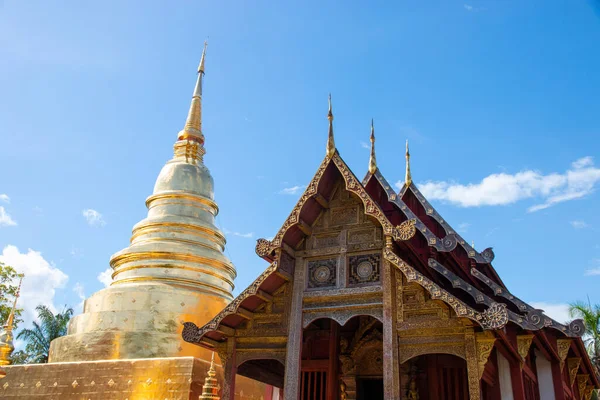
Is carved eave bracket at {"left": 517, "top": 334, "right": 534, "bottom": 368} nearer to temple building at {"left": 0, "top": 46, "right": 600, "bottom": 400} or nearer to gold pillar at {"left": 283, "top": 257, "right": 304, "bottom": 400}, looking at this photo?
temple building at {"left": 0, "top": 46, "right": 600, "bottom": 400}

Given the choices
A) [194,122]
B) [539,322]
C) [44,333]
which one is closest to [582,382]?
[539,322]

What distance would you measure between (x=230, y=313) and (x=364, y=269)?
2.48 metres

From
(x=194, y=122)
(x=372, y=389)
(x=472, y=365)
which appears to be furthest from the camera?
(x=194, y=122)

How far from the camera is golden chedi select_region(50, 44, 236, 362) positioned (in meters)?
14.6

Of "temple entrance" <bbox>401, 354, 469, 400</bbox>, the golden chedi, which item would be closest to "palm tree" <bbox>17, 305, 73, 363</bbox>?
the golden chedi

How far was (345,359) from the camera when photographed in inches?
495

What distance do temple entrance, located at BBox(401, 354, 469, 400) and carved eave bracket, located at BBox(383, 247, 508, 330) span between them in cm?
314

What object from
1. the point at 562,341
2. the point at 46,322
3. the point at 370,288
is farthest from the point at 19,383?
the point at 46,322

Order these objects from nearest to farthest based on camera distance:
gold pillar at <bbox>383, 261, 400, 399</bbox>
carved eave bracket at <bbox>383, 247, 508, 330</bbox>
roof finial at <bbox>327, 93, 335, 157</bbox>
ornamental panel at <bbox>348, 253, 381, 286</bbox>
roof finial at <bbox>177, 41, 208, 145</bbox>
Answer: carved eave bracket at <bbox>383, 247, 508, 330</bbox> < gold pillar at <bbox>383, 261, 400, 399</bbox> < ornamental panel at <bbox>348, 253, 381, 286</bbox> < roof finial at <bbox>327, 93, 335, 157</bbox> < roof finial at <bbox>177, 41, 208, 145</bbox>

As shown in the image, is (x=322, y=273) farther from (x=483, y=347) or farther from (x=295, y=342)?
(x=483, y=347)

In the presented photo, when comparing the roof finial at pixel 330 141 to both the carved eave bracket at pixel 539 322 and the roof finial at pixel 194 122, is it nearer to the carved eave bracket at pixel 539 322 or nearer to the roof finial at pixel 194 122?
the carved eave bracket at pixel 539 322

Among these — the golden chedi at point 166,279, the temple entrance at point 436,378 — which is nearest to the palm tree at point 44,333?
the golden chedi at point 166,279

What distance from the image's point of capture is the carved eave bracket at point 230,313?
411 inches

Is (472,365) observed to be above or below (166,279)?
below
